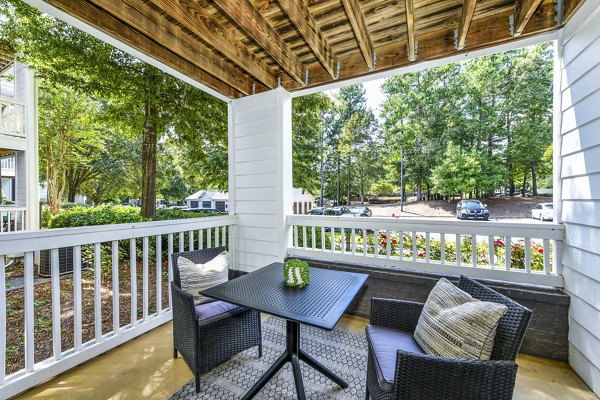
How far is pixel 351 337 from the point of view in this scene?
8.32 ft

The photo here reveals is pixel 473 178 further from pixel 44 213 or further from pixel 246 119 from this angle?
pixel 44 213

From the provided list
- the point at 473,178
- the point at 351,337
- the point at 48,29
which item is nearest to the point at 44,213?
the point at 48,29

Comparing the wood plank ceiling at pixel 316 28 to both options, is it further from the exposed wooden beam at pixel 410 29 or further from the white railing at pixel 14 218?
the white railing at pixel 14 218

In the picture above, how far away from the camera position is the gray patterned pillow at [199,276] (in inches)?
84.0

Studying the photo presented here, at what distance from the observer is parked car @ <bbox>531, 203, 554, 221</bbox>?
2518mm

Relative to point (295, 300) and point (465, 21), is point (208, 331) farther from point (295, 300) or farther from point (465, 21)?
point (465, 21)

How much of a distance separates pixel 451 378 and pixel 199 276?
1847 millimetres

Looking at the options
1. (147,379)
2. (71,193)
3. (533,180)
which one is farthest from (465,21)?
(71,193)

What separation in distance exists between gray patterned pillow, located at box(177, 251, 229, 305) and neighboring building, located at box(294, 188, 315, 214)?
2.08 metres

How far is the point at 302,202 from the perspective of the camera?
170 inches

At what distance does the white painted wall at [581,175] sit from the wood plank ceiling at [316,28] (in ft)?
0.97

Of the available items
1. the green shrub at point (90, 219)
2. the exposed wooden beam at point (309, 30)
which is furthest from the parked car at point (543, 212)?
the green shrub at point (90, 219)

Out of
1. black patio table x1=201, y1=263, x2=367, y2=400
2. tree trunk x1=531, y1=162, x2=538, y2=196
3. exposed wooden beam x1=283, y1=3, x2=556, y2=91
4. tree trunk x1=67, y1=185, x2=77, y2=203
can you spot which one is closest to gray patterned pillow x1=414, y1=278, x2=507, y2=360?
black patio table x1=201, y1=263, x2=367, y2=400

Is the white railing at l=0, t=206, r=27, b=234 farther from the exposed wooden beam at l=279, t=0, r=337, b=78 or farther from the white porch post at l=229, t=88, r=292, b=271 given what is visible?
the exposed wooden beam at l=279, t=0, r=337, b=78
